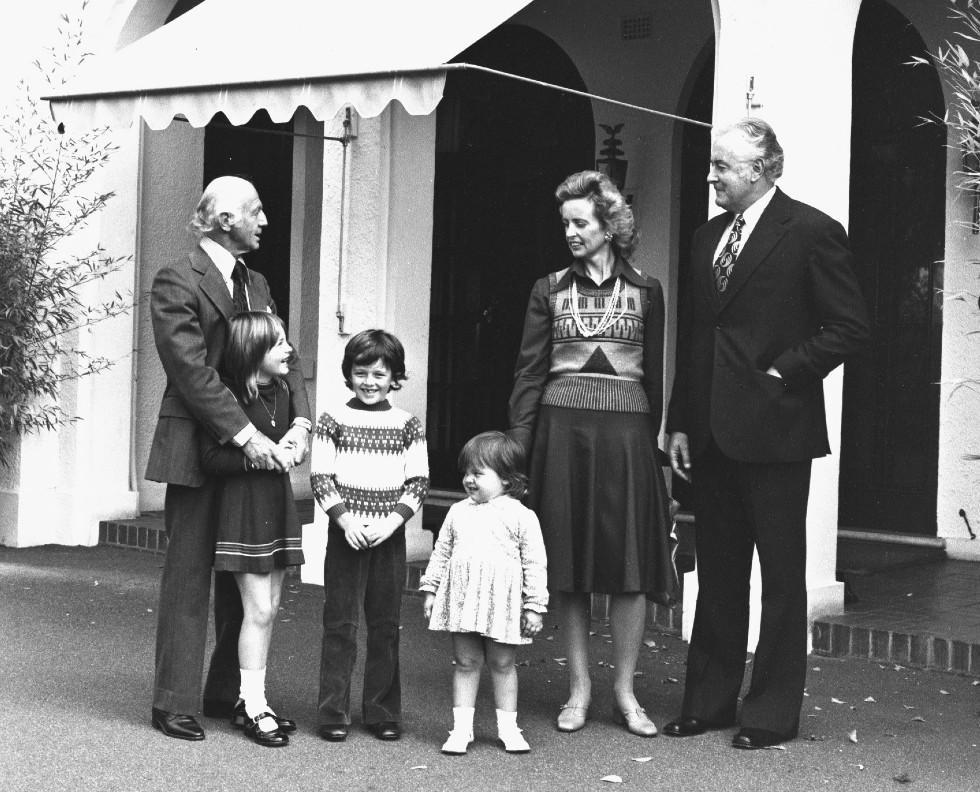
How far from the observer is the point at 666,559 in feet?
17.7

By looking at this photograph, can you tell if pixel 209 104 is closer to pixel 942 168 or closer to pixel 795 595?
pixel 795 595

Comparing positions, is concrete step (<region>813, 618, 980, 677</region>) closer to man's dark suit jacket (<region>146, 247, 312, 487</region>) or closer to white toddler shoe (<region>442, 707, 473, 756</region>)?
white toddler shoe (<region>442, 707, 473, 756</region>)

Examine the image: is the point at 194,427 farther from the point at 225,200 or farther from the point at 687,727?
the point at 687,727

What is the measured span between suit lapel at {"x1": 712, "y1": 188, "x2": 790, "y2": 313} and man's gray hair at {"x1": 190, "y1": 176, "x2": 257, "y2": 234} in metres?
1.70

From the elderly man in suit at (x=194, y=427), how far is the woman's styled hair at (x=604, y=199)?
3.65 ft

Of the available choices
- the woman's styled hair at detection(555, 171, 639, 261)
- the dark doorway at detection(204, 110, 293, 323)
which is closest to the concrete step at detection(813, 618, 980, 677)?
the woman's styled hair at detection(555, 171, 639, 261)

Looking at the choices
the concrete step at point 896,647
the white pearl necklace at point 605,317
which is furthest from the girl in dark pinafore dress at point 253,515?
the concrete step at point 896,647

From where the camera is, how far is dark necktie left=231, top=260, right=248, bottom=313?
526 cm

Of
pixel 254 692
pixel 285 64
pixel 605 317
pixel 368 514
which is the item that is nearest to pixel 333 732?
pixel 254 692

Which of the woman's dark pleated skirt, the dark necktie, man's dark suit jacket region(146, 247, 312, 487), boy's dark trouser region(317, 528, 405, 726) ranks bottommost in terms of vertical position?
boy's dark trouser region(317, 528, 405, 726)

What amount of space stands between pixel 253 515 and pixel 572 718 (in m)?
1.36

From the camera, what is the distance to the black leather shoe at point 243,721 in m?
5.18

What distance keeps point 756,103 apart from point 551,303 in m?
1.94

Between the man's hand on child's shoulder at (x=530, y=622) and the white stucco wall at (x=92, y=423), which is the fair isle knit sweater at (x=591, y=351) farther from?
the white stucco wall at (x=92, y=423)
